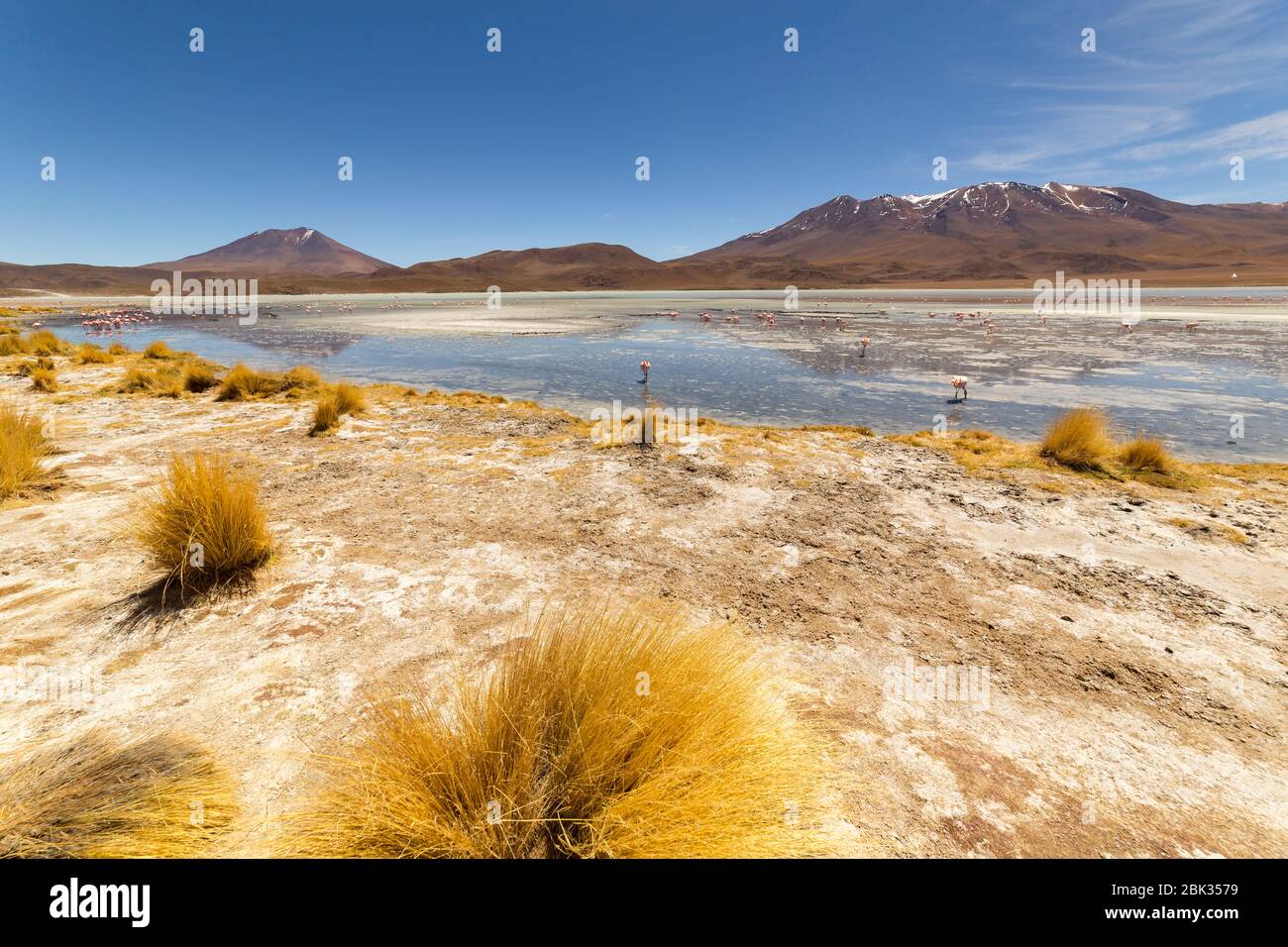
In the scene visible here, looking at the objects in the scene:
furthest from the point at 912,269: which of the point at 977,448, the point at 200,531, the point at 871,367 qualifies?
the point at 200,531

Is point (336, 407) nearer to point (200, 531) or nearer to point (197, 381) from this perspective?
point (197, 381)

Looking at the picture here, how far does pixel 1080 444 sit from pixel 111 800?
9.48m

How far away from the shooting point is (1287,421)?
9.46m

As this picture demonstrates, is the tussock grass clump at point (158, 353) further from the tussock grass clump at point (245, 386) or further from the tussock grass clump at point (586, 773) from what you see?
the tussock grass clump at point (586, 773)

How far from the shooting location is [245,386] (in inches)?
428

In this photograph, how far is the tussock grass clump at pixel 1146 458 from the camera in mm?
6586

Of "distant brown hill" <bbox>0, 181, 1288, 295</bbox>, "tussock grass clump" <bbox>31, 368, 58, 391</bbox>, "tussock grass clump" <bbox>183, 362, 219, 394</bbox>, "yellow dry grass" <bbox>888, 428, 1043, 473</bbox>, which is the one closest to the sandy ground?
"yellow dry grass" <bbox>888, 428, 1043, 473</bbox>

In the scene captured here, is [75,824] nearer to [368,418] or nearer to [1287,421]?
[368,418]

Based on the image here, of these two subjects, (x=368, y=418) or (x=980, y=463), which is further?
(x=368, y=418)

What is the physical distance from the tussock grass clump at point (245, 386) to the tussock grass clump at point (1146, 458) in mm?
15165

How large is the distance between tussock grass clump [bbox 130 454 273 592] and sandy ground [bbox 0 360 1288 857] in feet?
0.84

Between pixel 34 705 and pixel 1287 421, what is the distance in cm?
1650
